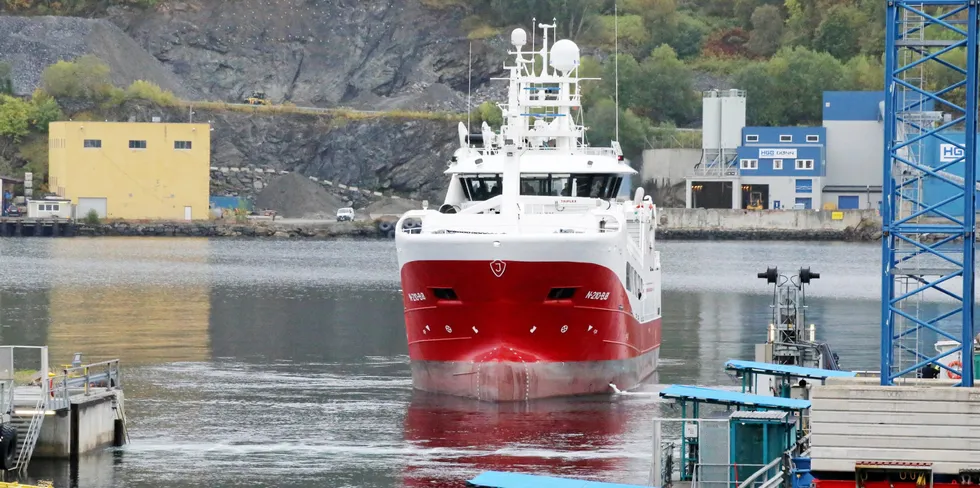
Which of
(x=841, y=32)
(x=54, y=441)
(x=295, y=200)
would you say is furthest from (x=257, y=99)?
(x=54, y=441)

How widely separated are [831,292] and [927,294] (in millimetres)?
5427

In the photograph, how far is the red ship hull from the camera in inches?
1532

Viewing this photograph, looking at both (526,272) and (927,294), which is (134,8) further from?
(526,272)

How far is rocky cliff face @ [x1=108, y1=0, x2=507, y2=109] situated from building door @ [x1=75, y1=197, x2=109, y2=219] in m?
41.5

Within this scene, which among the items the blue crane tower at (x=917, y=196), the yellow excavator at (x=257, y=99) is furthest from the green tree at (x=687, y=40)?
the blue crane tower at (x=917, y=196)

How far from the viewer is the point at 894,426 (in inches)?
905

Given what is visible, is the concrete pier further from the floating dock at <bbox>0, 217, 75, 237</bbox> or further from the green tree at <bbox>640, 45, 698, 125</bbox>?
the green tree at <bbox>640, 45, 698, 125</bbox>

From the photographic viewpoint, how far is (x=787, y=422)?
82.8 feet

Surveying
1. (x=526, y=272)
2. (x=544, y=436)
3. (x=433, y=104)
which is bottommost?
(x=544, y=436)

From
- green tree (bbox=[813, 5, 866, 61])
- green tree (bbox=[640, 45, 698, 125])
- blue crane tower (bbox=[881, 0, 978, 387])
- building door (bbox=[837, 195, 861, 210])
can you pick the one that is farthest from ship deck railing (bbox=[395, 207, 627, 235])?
green tree (bbox=[813, 5, 866, 61])

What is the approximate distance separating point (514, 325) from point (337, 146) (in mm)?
129837

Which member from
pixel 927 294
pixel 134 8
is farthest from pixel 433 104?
pixel 927 294

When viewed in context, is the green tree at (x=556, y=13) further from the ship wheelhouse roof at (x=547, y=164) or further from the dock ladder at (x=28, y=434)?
the dock ladder at (x=28, y=434)

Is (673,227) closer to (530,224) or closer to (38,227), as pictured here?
(38,227)
